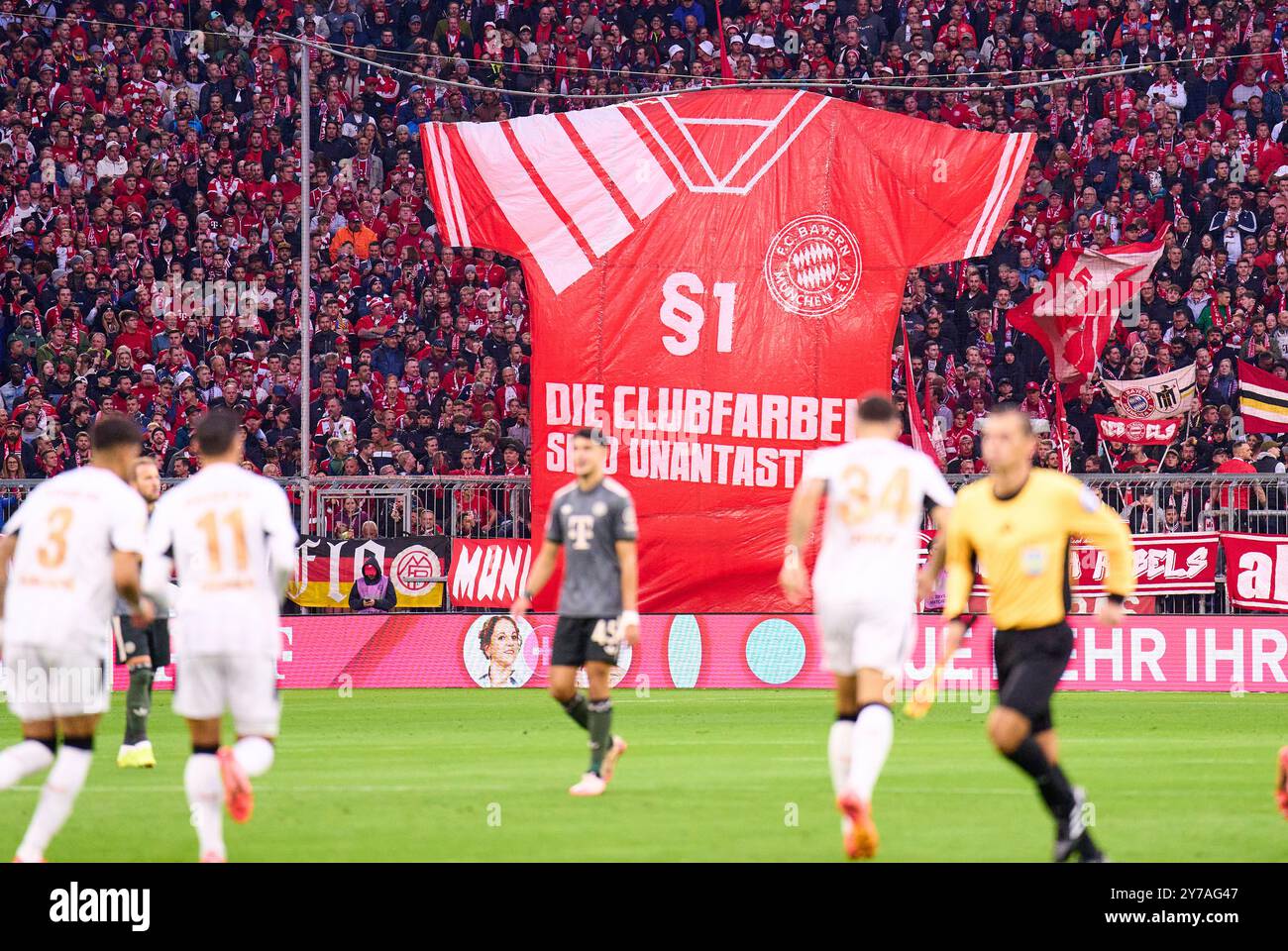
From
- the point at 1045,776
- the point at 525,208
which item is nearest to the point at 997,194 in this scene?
the point at 525,208

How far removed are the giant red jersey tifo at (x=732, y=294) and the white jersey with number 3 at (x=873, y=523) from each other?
11833mm

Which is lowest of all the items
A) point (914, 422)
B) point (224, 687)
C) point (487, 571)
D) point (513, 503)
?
point (487, 571)

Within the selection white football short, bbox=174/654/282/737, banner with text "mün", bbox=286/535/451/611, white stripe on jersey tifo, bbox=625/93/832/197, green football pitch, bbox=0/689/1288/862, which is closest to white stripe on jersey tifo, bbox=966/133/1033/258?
white stripe on jersey tifo, bbox=625/93/832/197

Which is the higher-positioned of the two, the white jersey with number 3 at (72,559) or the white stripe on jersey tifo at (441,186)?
the white stripe on jersey tifo at (441,186)

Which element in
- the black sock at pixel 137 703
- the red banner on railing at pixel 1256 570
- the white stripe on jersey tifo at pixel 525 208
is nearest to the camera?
the black sock at pixel 137 703

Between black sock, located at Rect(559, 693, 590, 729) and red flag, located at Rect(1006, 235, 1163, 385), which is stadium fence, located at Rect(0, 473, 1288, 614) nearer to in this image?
red flag, located at Rect(1006, 235, 1163, 385)

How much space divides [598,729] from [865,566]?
3102 millimetres

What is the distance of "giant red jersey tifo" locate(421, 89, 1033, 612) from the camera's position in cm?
2119

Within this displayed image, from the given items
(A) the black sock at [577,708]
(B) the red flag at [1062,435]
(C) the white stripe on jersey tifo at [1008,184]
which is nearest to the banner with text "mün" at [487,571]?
(C) the white stripe on jersey tifo at [1008,184]

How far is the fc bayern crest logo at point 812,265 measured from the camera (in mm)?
21188

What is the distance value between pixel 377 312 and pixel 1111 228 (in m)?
10.5

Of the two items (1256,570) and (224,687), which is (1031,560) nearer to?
(224,687)

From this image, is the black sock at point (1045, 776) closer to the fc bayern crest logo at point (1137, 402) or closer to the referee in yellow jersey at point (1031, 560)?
the referee in yellow jersey at point (1031, 560)

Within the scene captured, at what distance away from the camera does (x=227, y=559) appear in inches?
332
